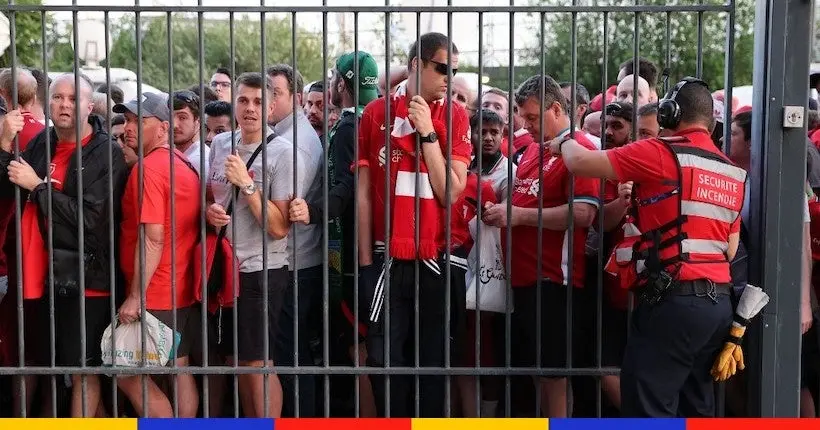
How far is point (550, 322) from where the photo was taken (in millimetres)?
5855

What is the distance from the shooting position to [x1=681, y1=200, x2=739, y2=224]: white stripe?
16.4ft

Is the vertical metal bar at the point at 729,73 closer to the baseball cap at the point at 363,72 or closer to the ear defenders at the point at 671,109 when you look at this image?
the ear defenders at the point at 671,109

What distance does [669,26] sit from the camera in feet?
17.0

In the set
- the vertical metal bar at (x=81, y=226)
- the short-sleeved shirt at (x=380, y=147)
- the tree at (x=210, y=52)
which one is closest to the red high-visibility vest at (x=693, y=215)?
the short-sleeved shirt at (x=380, y=147)

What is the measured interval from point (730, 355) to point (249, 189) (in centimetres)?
220

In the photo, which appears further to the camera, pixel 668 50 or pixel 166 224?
pixel 166 224

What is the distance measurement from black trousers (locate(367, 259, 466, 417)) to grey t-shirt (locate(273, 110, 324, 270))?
1.64 feet

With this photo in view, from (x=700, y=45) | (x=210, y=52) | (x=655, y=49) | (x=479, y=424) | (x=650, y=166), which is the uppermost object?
(x=210, y=52)

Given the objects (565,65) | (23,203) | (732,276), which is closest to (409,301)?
(732,276)

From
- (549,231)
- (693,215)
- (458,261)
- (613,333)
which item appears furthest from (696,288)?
(458,261)

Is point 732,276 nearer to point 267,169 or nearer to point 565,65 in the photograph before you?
point 267,169

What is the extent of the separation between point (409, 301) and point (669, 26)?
5.53ft

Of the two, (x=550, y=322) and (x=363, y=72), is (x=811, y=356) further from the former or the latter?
(x=363, y=72)

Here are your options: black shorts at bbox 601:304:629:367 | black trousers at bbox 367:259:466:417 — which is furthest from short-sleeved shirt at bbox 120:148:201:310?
black shorts at bbox 601:304:629:367
